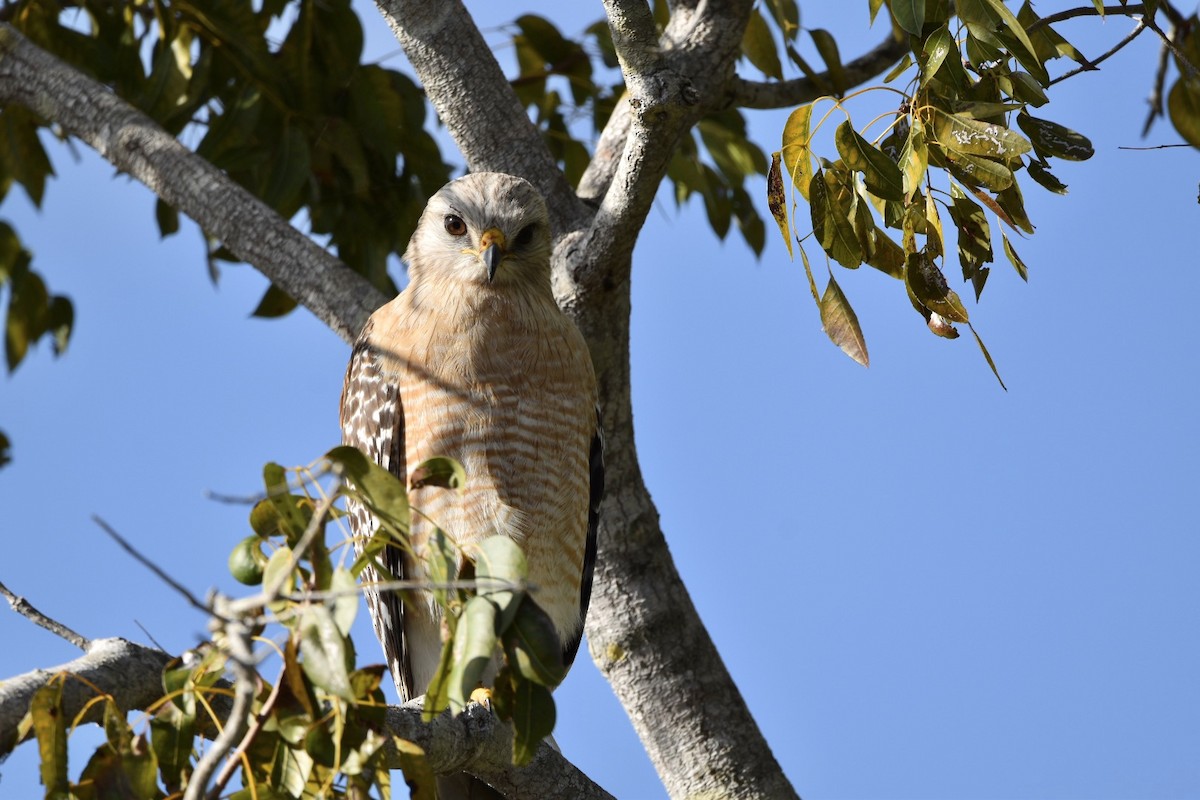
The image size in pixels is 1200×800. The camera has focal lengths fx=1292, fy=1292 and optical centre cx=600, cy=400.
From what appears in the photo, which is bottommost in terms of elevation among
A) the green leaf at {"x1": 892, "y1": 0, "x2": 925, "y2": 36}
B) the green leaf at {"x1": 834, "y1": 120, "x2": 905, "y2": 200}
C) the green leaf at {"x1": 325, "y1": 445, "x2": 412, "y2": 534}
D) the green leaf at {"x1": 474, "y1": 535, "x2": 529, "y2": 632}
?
the green leaf at {"x1": 474, "y1": 535, "x2": 529, "y2": 632}

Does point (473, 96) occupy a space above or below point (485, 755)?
above

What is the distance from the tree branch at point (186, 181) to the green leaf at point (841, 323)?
1.68 m

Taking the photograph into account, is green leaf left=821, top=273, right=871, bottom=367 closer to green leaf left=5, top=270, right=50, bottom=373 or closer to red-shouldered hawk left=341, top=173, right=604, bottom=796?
red-shouldered hawk left=341, top=173, right=604, bottom=796

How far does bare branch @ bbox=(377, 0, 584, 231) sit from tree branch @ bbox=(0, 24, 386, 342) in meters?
0.55

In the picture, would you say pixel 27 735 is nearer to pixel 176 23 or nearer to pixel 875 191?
pixel 875 191

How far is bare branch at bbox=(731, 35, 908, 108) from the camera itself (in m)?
4.07

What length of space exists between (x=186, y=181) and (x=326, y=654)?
2.62m

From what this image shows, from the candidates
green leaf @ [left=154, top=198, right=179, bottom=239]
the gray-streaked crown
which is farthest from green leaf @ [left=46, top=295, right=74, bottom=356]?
the gray-streaked crown

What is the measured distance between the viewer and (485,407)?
3510 mm

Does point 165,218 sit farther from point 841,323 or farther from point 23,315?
point 841,323

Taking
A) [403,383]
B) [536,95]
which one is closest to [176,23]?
[536,95]

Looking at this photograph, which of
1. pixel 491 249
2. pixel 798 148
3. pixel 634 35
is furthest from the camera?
pixel 491 249

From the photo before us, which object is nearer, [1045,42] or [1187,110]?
[1045,42]

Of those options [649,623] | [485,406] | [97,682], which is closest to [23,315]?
[485,406]
